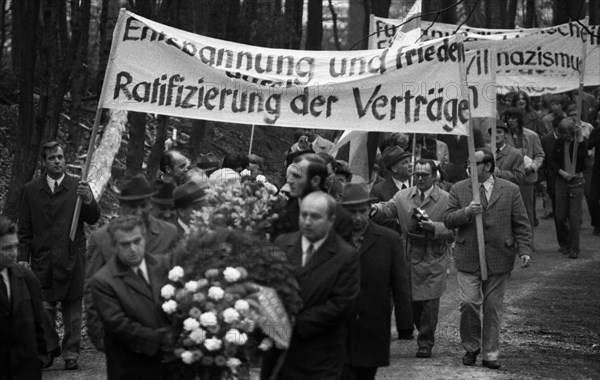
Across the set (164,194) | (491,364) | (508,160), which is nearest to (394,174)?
(491,364)

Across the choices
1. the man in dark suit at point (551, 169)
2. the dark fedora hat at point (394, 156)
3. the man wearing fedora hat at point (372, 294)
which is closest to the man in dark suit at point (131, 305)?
the man wearing fedora hat at point (372, 294)

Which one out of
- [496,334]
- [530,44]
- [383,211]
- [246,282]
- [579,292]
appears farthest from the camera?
[530,44]

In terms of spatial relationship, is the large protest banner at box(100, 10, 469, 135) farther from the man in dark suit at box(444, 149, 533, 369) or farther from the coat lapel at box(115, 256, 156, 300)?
the coat lapel at box(115, 256, 156, 300)

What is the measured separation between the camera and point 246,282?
7828 mm

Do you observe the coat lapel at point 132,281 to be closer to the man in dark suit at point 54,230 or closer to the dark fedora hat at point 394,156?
the man in dark suit at point 54,230

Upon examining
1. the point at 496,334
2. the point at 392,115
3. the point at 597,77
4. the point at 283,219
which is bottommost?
the point at 496,334

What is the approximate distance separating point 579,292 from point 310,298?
30.6ft

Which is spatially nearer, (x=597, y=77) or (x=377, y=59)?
(x=377, y=59)

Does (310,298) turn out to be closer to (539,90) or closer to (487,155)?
(487,155)

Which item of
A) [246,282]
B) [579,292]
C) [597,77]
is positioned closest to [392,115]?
[246,282]

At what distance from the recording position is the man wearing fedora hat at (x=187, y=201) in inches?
384

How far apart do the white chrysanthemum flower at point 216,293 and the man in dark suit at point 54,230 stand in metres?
4.42

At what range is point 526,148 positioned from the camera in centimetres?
1784

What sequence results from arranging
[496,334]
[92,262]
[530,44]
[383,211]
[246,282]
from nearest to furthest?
[246,282]
[92,262]
[496,334]
[383,211]
[530,44]
